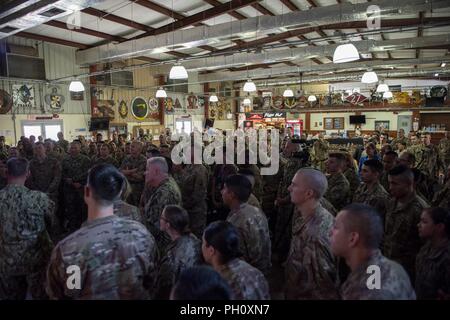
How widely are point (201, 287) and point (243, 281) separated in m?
0.51

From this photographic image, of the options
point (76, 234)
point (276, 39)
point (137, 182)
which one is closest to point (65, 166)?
point (137, 182)

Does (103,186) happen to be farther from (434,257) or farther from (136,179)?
(136,179)

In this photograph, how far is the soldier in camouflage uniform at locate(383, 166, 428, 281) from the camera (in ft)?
9.13

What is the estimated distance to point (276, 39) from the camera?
10.6 metres

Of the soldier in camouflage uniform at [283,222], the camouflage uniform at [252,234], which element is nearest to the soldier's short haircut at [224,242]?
the camouflage uniform at [252,234]

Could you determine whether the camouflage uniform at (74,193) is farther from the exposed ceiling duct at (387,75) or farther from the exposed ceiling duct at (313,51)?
the exposed ceiling duct at (387,75)

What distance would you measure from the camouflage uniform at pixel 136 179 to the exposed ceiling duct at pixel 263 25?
3.60 meters

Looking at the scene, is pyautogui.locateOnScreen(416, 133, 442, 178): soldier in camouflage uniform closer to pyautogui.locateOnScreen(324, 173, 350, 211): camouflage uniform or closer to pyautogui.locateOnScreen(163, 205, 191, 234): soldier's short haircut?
pyautogui.locateOnScreen(324, 173, 350, 211): camouflage uniform

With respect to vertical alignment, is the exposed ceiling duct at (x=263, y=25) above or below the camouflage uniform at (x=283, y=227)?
above

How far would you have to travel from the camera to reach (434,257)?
2270 mm

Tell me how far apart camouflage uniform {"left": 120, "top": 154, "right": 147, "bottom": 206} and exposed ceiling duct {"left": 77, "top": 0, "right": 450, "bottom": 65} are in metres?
3.60

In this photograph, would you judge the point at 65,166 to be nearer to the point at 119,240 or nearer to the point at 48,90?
the point at 119,240

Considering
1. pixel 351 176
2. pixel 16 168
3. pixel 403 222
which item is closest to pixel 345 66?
pixel 351 176

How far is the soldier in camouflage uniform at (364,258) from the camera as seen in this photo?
4.99 feet
